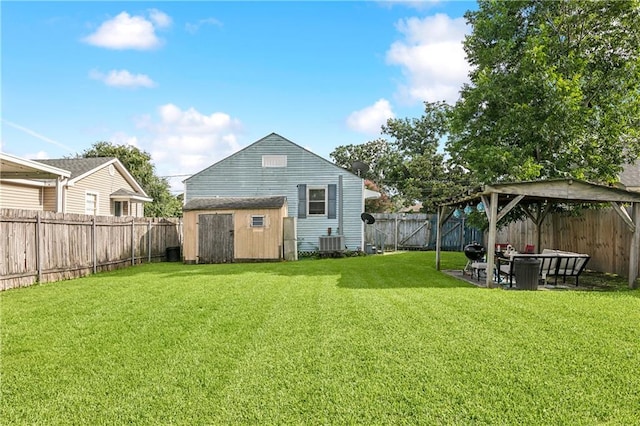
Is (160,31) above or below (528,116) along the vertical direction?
above

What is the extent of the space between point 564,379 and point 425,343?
1.46 m

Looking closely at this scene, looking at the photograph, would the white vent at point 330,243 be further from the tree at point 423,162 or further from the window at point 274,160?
the tree at point 423,162

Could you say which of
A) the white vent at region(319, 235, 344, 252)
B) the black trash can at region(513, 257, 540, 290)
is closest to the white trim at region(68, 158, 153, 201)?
the white vent at region(319, 235, 344, 252)

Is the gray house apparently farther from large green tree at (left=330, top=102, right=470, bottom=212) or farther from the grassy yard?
the grassy yard

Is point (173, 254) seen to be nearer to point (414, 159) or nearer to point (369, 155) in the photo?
point (414, 159)

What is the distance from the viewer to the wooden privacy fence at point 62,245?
350 inches

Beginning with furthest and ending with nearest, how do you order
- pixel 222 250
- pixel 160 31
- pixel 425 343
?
pixel 222 250, pixel 160 31, pixel 425 343

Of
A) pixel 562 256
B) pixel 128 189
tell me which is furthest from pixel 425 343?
pixel 128 189

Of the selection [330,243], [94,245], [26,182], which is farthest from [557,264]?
[26,182]

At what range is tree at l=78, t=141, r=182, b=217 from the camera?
31016 millimetres

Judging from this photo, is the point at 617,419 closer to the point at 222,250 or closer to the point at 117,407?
the point at 117,407

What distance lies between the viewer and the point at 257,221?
1638 centimetres

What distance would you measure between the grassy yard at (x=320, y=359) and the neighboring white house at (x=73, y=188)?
6942 mm

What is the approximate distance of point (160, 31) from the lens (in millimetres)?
11352
